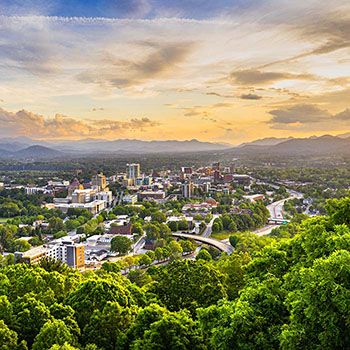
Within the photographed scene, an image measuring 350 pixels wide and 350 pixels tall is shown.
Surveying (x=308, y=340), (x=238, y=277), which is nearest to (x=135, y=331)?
(x=308, y=340)

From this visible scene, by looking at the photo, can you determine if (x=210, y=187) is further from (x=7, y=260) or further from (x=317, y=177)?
(x=7, y=260)

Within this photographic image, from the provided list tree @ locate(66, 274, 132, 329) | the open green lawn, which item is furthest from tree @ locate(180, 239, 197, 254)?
tree @ locate(66, 274, 132, 329)

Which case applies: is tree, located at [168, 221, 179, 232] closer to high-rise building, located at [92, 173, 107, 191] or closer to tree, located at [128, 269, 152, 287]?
tree, located at [128, 269, 152, 287]

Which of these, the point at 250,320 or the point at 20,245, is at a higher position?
the point at 250,320

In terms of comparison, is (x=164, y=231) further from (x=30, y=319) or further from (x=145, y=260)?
(x=30, y=319)

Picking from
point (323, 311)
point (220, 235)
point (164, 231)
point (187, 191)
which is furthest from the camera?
point (187, 191)

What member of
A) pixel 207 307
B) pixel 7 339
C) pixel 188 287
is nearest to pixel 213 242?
pixel 188 287
